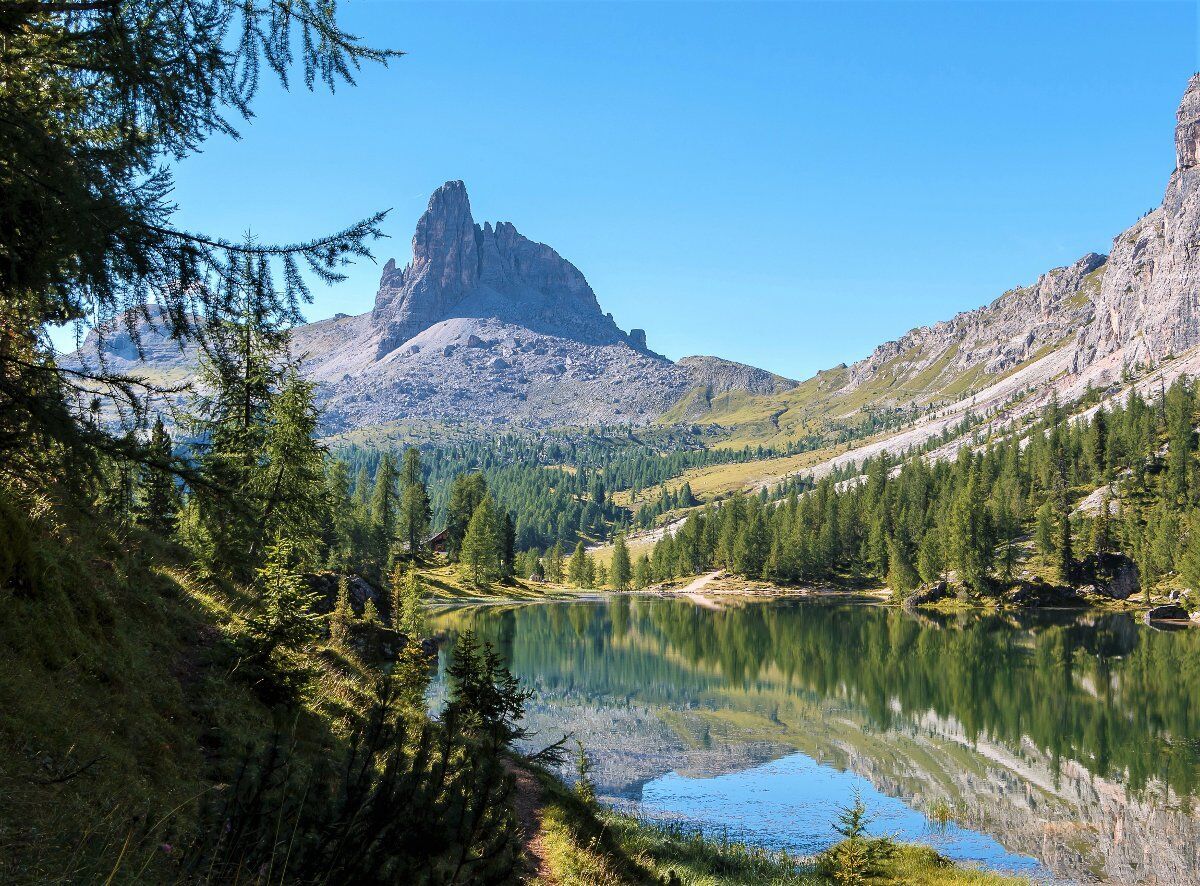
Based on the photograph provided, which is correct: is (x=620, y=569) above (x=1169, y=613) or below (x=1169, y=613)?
above

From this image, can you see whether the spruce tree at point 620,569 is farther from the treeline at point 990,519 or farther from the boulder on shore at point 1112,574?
the boulder on shore at point 1112,574

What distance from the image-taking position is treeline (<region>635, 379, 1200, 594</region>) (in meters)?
122

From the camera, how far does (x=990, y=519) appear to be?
12862cm

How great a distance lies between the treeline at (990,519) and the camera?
4815 inches

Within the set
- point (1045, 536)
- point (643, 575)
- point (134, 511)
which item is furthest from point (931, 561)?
point (134, 511)

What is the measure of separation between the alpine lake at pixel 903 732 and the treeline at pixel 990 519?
1394 inches

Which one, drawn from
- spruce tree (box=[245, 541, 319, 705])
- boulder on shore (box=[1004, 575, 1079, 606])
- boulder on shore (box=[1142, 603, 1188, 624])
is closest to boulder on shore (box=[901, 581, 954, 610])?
boulder on shore (box=[1004, 575, 1079, 606])

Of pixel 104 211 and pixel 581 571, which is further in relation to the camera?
pixel 581 571

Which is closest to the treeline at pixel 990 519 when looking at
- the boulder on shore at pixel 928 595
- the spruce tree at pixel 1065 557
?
the spruce tree at pixel 1065 557

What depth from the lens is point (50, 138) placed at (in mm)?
7078

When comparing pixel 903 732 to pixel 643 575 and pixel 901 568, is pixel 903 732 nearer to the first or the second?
pixel 901 568

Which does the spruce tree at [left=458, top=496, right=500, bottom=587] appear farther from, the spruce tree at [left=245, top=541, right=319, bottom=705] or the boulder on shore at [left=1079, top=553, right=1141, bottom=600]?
the spruce tree at [left=245, top=541, right=319, bottom=705]

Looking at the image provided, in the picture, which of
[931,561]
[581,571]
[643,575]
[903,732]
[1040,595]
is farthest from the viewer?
[643,575]

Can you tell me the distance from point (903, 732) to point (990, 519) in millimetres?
95035
